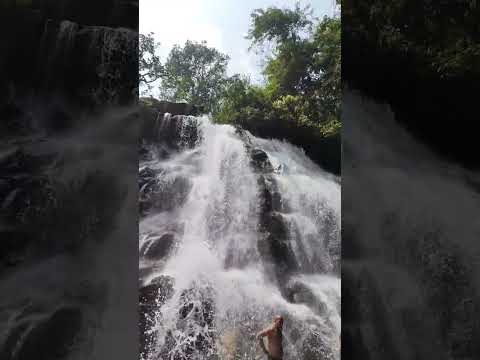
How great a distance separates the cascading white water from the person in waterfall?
49mm

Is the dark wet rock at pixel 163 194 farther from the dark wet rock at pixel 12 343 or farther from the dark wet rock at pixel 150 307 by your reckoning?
the dark wet rock at pixel 12 343

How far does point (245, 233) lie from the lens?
3111 millimetres

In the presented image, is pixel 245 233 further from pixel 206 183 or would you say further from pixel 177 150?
pixel 177 150

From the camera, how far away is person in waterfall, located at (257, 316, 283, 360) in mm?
2971

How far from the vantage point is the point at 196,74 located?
127 inches

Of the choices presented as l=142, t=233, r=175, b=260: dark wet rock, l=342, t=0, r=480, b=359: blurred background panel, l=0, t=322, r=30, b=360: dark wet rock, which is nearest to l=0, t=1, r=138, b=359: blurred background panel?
l=0, t=322, r=30, b=360: dark wet rock

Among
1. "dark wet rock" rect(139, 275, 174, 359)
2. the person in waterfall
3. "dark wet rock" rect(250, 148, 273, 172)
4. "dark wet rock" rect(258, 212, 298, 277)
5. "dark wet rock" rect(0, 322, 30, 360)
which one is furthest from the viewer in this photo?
"dark wet rock" rect(250, 148, 273, 172)

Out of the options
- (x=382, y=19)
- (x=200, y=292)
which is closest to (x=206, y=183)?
(x=200, y=292)

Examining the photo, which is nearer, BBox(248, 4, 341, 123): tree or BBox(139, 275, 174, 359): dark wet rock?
BBox(139, 275, 174, 359): dark wet rock

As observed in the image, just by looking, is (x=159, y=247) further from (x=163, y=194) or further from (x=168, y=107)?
(x=168, y=107)

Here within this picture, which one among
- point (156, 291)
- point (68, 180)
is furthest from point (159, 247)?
point (68, 180)

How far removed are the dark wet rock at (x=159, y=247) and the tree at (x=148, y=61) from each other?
0.96 meters

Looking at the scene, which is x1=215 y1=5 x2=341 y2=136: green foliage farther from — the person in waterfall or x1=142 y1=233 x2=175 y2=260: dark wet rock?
the person in waterfall

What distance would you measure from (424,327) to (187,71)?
231 cm
